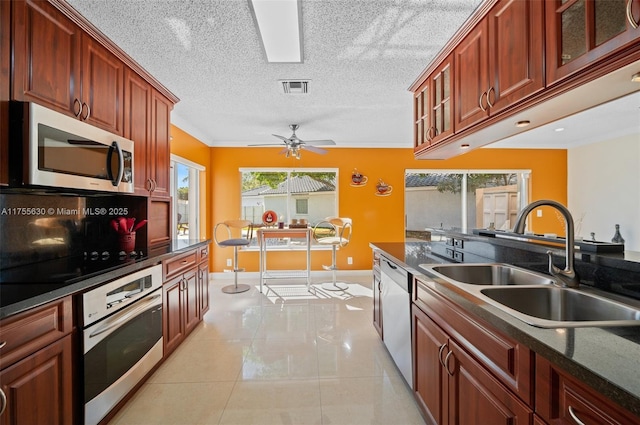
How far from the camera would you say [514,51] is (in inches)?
54.3

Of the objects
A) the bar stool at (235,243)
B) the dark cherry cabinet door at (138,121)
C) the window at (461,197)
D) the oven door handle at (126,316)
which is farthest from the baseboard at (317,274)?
the oven door handle at (126,316)

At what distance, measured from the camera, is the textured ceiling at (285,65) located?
5.51ft

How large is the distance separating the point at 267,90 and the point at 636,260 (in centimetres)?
288

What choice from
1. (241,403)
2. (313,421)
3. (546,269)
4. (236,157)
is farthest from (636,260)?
(236,157)

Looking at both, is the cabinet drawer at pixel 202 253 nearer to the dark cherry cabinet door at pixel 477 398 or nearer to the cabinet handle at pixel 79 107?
the cabinet handle at pixel 79 107

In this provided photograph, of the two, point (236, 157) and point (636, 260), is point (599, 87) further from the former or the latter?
point (236, 157)

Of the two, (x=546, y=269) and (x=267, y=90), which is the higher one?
(x=267, y=90)

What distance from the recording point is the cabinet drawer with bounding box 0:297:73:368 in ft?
3.45

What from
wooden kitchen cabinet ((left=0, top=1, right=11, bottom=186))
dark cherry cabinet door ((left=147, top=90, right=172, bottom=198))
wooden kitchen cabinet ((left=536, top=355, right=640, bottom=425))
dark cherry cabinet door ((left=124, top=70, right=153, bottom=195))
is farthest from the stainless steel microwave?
wooden kitchen cabinet ((left=536, top=355, right=640, bottom=425))

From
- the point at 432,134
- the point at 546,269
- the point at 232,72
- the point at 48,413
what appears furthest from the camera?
the point at 232,72

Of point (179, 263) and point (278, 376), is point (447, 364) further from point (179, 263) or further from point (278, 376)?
point (179, 263)

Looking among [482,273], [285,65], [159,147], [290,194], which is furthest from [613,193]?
[159,147]

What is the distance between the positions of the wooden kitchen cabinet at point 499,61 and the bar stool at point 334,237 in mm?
2933

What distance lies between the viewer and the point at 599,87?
3.61 ft
